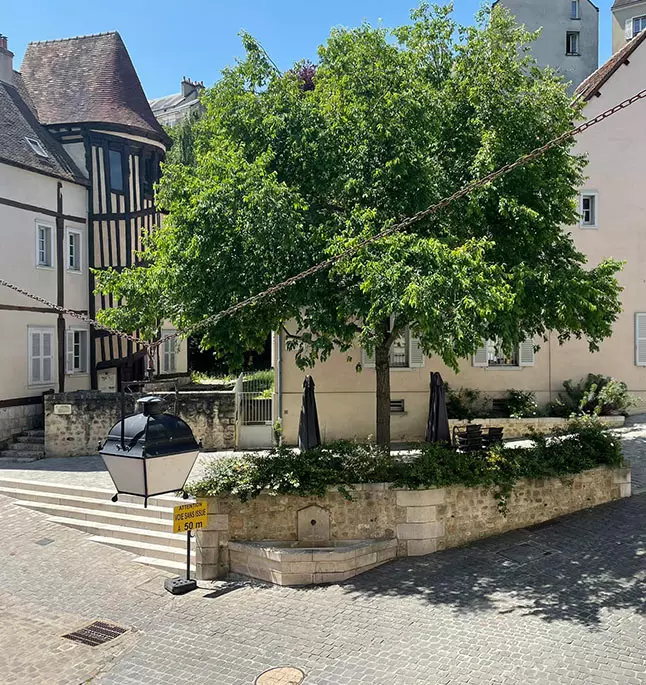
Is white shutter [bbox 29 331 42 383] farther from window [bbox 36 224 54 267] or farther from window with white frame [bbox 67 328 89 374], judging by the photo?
window [bbox 36 224 54 267]

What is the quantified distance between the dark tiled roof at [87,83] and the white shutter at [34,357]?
23.5 feet

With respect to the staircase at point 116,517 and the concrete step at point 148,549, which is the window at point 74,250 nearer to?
the staircase at point 116,517

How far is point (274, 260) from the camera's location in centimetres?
1064

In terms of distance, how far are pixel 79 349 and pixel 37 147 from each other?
6.21 m

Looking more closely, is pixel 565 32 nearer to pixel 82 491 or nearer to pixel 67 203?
pixel 67 203

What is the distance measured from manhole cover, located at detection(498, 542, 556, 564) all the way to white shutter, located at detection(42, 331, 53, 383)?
14293mm

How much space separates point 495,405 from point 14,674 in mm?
12994

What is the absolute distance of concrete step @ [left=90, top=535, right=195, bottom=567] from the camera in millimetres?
11680

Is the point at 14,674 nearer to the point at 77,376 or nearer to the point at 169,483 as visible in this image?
the point at 169,483

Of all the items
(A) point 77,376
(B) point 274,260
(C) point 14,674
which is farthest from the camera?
(A) point 77,376

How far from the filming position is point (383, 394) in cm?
1297

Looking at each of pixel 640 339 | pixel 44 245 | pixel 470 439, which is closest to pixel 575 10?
pixel 640 339

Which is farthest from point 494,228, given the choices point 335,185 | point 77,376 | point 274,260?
point 77,376

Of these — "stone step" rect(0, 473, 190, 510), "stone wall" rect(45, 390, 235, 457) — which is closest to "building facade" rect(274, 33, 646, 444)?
"stone wall" rect(45, 390, 235, 457)
